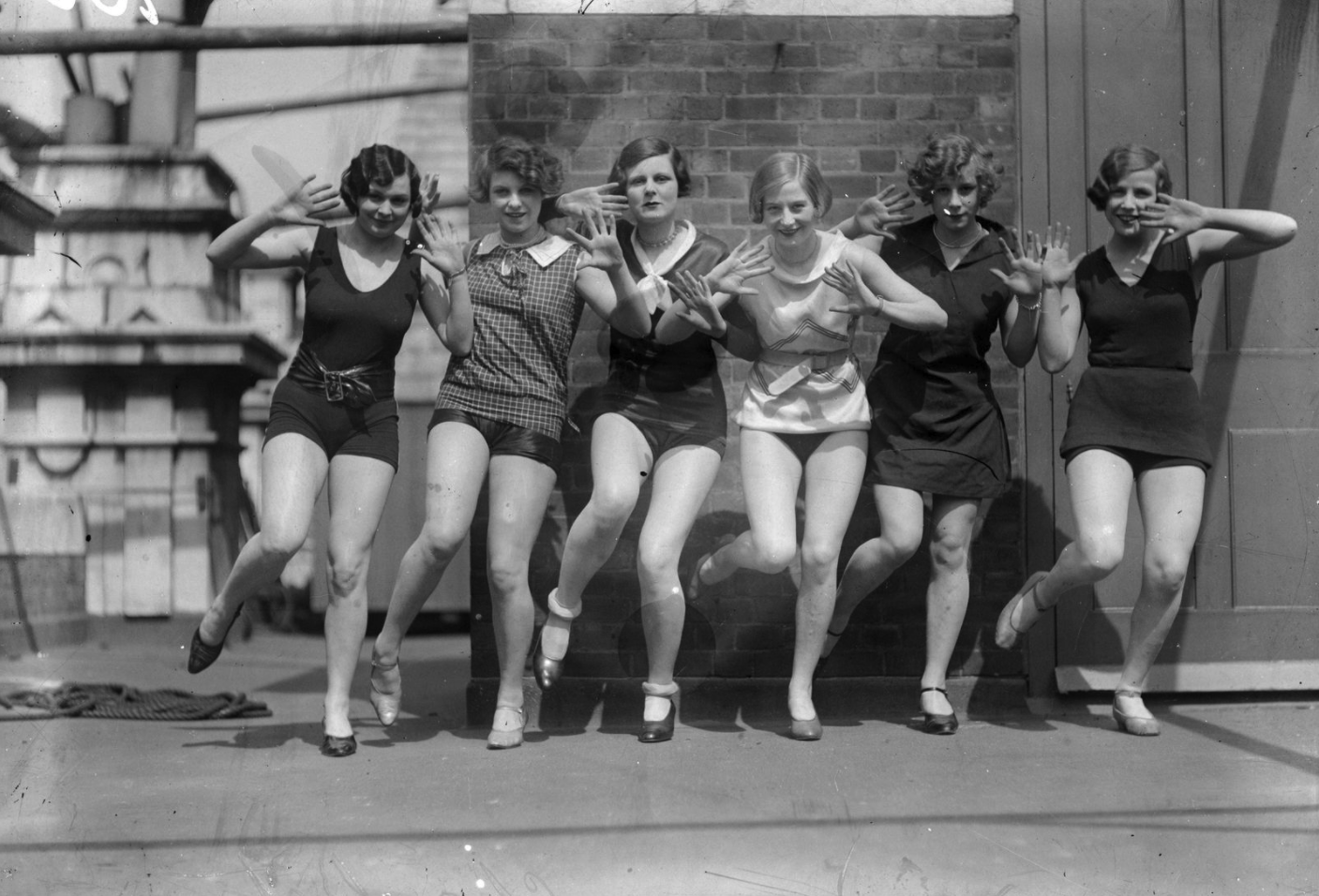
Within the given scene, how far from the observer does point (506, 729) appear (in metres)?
4.53

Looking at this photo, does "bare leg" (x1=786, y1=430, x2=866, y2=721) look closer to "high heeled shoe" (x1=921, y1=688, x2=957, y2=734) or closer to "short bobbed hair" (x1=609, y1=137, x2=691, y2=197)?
"high heeled shoe" (x1=921, y1=688, x2=957, y2=734)

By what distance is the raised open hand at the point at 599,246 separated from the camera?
14.0 ft

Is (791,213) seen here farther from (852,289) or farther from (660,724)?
(660,724)

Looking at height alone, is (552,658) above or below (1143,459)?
below

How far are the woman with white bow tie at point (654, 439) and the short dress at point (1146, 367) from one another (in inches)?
51.6

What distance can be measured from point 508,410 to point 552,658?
88cm

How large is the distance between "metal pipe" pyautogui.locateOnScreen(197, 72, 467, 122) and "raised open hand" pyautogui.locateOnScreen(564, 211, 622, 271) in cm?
104

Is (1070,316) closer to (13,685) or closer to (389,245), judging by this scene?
(389,245)

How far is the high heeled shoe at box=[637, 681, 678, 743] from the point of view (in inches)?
178

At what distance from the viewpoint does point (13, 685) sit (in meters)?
5.24

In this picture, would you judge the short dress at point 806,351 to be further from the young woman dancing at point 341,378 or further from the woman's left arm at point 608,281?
the young woman dancing at point 341,378

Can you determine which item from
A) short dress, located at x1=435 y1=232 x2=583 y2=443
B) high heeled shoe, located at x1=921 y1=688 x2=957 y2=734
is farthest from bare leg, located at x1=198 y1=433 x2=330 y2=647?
high heeled shoe, located at x1=921 y1=688 x2=957 y2=734

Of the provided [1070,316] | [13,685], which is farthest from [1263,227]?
[13,685]

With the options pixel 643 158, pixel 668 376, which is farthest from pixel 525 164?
pixel 668 376
